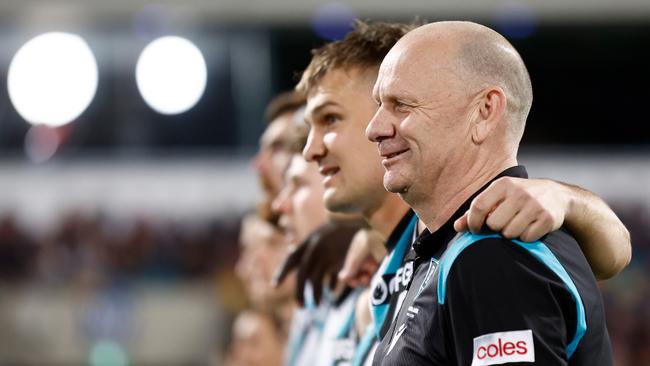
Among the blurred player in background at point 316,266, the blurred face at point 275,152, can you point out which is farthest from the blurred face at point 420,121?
the blurred face at point 275,152

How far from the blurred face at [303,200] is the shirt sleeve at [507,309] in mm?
1952

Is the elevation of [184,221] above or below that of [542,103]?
below

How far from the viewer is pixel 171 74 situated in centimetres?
1191

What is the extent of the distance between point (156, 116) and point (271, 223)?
23.9ft

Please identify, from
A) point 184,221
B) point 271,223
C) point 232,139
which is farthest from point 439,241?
point 232,139

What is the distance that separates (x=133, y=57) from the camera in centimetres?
1203

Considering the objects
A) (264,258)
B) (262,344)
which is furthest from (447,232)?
(262,344)

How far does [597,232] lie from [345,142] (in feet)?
2.58

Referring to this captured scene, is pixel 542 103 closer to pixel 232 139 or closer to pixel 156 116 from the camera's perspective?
pixel 232 139

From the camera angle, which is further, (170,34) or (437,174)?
(170,34)

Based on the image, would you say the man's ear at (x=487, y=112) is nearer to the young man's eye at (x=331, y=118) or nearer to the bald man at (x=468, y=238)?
the bald man at (x=468, y=238)

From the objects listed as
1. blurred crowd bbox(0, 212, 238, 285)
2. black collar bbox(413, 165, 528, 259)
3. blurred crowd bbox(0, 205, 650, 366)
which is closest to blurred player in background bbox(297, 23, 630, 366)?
black collar bbox(413, 165, 528, 259)

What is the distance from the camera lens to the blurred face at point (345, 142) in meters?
2.64

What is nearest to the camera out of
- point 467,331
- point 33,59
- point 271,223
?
point 467,331
